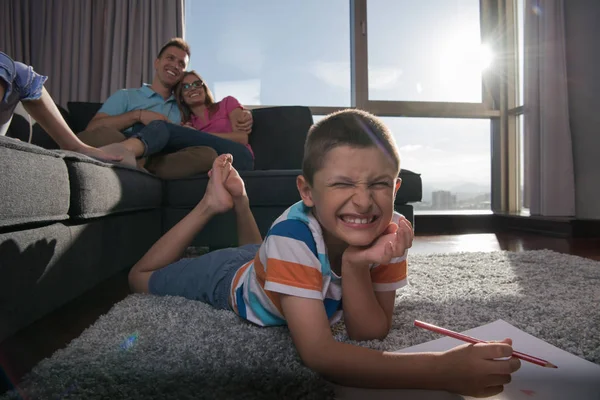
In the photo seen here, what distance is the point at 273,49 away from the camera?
3.50 meters

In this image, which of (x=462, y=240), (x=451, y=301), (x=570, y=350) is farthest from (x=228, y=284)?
(x=462, y=240)

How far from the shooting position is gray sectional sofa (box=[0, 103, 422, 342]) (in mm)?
742

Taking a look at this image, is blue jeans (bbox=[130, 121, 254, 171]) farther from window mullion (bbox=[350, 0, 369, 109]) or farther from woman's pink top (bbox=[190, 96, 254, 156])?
window mullion (bbox=[350, 0, 369, 109])

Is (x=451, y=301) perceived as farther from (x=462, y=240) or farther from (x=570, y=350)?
(x=462, y=240)

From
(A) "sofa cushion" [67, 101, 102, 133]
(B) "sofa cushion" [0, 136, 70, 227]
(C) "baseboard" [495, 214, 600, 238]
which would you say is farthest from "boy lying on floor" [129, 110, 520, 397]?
(C) "baseboard" [495, 214, 600, 238]

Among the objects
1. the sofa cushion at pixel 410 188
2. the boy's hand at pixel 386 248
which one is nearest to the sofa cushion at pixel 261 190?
the sofa cushion at pixel 410 188

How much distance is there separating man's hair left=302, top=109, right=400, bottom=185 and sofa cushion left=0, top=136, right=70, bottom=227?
52 cm

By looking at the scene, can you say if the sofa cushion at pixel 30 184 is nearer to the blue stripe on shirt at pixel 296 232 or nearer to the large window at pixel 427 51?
the blue stripe on shirt at pixel 296 232

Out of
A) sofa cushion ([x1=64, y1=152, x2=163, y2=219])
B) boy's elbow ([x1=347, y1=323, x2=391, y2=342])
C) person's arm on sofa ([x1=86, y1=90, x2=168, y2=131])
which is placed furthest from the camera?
person's arm on sofa ([x1=86, y1=90, x2=168, y2=131])

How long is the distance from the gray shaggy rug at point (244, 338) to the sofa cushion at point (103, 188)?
0.86ft

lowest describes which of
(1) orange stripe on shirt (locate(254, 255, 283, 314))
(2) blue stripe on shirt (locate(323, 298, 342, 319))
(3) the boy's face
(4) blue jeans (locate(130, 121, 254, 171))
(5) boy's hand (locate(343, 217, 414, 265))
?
(2) blue stripe on shirt (locate(323, 298, 342, 319))

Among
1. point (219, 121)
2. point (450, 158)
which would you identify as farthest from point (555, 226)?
point (219, 121)

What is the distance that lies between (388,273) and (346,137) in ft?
0.96

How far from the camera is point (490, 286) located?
1.17 metres
